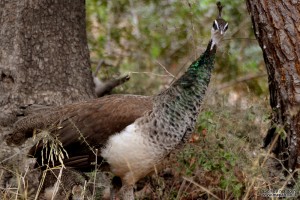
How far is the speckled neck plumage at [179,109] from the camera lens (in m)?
4.11

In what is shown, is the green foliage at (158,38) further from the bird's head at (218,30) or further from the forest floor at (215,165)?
the bird's head at (218,30)

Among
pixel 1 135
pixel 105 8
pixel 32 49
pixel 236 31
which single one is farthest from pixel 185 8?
pixel 1 135

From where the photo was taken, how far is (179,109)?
4.23 metres

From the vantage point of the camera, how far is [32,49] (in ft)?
16.1

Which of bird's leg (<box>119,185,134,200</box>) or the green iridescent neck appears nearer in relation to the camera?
the green iridescent neck

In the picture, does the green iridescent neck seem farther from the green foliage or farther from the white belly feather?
the green foliage

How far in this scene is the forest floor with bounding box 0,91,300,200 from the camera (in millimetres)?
4349

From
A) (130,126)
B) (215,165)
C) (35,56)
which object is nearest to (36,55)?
(35,56)

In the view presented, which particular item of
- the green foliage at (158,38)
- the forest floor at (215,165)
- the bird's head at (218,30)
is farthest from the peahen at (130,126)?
the green foliage at (158,38)

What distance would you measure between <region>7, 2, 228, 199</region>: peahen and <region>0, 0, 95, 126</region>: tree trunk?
0.47 metres

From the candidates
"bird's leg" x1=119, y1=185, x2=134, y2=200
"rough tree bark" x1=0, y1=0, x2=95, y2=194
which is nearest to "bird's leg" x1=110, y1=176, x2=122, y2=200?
"bird's leg" x1=119, y1=185, x2=134, y2=200

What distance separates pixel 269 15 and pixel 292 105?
597 mm

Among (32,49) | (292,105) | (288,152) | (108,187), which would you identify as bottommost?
(108,187)

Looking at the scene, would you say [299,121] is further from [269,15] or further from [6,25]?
[6,25]
